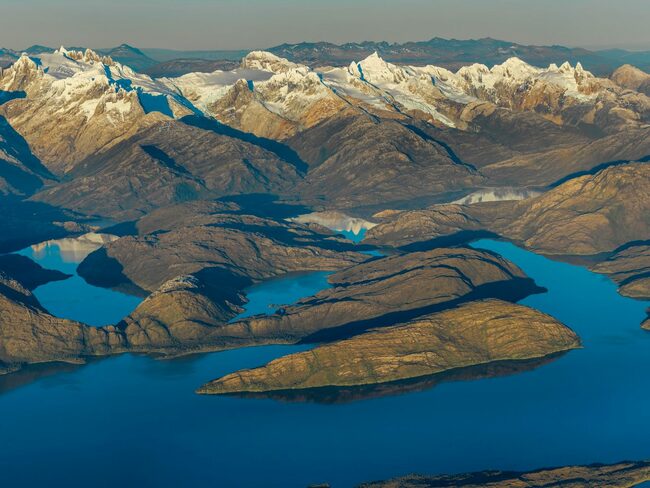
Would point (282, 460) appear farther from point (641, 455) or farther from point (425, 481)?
point (641, 455)

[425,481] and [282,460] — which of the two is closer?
[425,481]

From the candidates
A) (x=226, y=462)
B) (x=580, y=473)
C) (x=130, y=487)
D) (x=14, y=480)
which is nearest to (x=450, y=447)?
(x=580, y=473)

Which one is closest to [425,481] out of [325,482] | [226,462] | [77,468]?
[325,482]

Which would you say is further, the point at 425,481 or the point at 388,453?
the point at 388,453

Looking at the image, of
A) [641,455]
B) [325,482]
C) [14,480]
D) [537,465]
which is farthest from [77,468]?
[641,455]

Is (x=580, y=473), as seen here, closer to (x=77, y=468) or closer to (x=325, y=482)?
(x=325, y=482)

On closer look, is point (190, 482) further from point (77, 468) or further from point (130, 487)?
point (77, 468)
